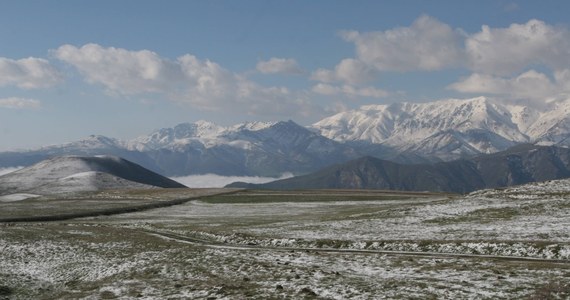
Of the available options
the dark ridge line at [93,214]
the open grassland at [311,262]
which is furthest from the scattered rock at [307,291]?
the dark ridge line at [93,214]

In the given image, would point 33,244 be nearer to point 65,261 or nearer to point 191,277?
point 65,261

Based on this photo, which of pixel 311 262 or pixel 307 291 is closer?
pixel 307 291

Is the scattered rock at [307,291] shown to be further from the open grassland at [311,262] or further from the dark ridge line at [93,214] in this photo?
the dark ridge line at [93,214]

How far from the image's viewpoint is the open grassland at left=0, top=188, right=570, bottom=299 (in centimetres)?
2636

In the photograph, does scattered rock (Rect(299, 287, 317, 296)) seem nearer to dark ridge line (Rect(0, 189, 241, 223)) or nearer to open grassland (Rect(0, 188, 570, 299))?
open grassland (Rect(0, 188, 570, 299))

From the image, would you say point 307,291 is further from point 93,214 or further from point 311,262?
point 93,214

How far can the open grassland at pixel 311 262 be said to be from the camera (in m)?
26.4

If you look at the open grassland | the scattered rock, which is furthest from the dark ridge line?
the scattered rock

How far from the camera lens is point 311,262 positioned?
35719 mm

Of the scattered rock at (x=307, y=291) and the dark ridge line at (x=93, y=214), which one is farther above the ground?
the dark ridge line at (x=93, y=214)

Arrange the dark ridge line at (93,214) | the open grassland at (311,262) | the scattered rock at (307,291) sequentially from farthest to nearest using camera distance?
the dark ridge line at (93,214)
the open grassland at (311,262)
the scattered rock at (307,291)

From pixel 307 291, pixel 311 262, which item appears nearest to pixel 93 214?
pixel 311 262

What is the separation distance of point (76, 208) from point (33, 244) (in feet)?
208

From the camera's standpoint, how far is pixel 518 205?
7025 centimetres
